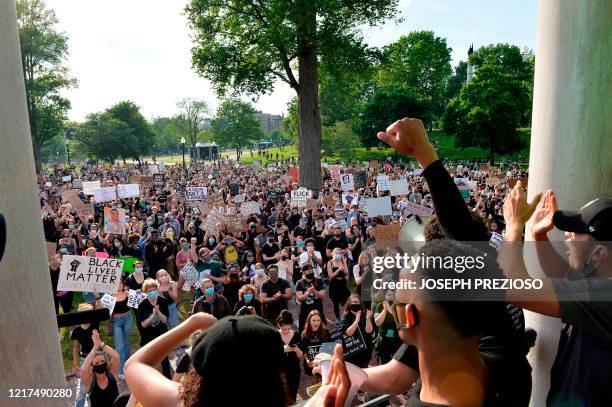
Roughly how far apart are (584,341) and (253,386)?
140 cm

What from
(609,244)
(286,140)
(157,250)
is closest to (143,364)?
(609,244)

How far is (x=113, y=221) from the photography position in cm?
1393

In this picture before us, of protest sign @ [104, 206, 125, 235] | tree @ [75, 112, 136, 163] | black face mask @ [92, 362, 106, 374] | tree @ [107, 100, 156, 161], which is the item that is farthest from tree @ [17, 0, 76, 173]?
black face mask @ [92, 362, 106, 374]

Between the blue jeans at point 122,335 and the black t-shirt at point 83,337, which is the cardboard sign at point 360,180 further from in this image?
the black t-shirt at point 83,337

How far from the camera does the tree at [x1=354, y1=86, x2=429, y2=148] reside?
63.2m

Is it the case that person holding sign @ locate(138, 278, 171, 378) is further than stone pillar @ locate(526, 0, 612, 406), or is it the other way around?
person holding sign @ locate(138, 278, 171, 378)

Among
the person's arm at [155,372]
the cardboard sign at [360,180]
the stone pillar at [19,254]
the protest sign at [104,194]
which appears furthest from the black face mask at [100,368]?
the cardboard sign at [360,180]

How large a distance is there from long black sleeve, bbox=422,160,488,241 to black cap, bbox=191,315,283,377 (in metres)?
0.89

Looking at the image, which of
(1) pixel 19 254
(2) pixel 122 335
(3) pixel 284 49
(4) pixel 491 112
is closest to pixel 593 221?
(1) pixel 19 254

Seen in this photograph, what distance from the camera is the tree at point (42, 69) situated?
49.8 m

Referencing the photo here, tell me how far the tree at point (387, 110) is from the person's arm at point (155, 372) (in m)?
61.7

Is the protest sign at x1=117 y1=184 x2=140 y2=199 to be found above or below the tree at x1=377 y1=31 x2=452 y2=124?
below

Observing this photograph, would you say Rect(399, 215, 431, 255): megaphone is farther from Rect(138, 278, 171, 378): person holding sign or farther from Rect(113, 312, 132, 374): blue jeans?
Rect(113, 312, 132, 374): blue jeans

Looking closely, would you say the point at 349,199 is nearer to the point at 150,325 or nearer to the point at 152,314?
the point at 152,314
